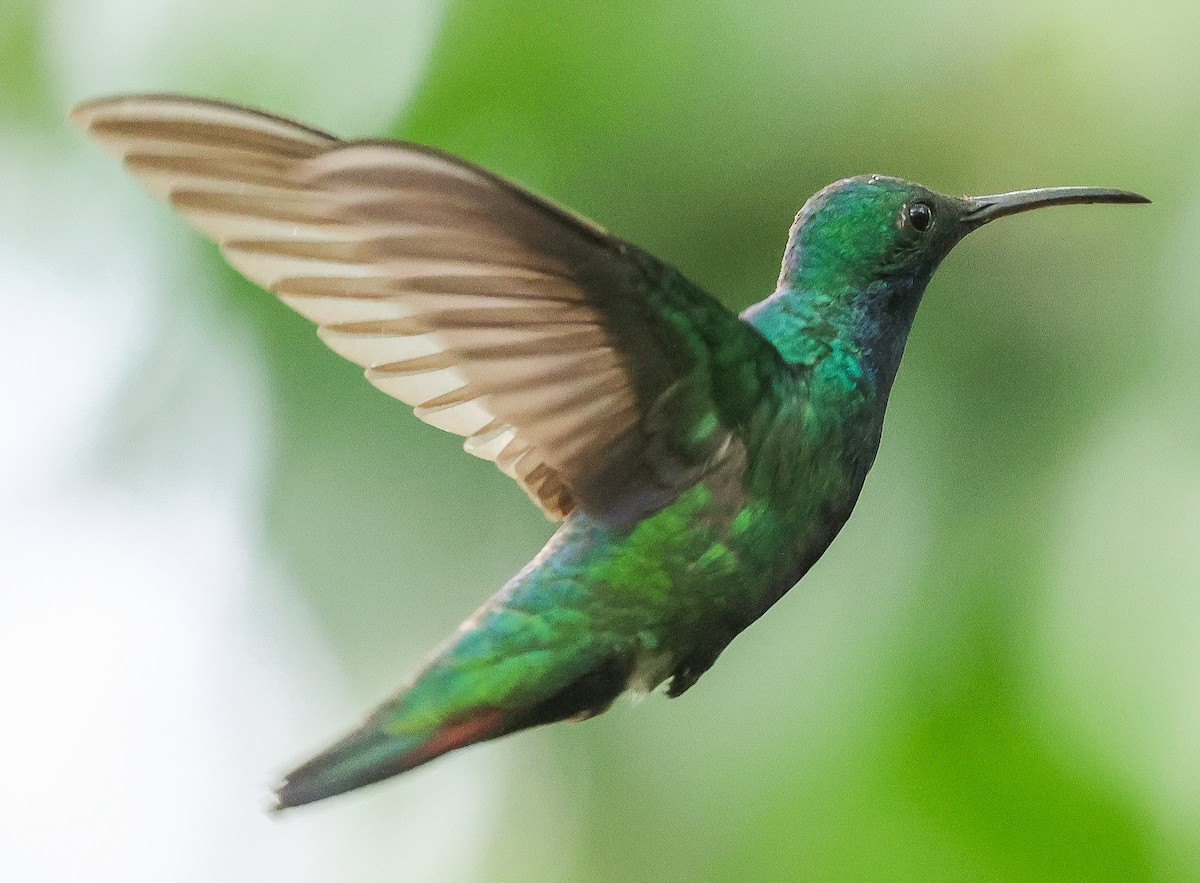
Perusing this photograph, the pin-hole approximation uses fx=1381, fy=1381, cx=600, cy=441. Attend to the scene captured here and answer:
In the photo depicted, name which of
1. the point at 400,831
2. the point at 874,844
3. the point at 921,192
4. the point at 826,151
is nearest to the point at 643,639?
the point at 921,192

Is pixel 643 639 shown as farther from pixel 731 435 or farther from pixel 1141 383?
pixel 1141 383

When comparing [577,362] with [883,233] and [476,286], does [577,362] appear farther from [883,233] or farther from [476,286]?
[883,233]

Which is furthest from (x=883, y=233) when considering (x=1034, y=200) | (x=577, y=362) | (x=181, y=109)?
(x=181, y=109)

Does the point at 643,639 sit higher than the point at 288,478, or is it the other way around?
the point at 288,478

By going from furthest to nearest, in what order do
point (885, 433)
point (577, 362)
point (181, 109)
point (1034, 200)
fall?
point (885, 433), point (1034, 200), point (577, 362), point (181, 109)

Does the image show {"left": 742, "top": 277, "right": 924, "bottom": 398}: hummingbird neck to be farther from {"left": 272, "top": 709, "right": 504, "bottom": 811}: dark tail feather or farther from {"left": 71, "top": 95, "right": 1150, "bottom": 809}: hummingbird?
{"left": 272, "top": 709, "right": 504, "bottom": 811}: dark tail feather

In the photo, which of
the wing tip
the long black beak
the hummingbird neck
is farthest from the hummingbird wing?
the long black beak

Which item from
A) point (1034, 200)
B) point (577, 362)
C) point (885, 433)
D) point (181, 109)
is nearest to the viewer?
point (181, 109)
